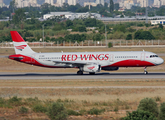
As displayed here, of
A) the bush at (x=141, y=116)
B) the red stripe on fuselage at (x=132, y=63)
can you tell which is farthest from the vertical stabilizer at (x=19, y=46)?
the bush at (x=141, y=116)

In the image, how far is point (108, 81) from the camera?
4403cm

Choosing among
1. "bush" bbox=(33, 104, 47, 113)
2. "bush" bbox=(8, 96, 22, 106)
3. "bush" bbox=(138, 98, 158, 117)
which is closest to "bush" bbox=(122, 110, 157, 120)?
"bush" bbox=(138, 98, 158, 117)

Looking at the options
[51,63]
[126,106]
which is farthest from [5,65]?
[126,106]

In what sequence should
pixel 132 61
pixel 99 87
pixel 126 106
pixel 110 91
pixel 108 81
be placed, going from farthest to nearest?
1. pixel 132 61
2. pixel 108 81
3. pixel 99 87
4. pixel 110 91
5. pixel 126 106

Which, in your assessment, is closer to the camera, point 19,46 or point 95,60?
point 95,60

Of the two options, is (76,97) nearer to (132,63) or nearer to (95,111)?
(95,111)

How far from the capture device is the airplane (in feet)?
167

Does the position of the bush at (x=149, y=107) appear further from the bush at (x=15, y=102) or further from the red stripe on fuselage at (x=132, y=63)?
the red stripe on fuselage at (x=132, y=63)

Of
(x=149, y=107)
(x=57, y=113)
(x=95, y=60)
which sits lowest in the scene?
(x=57, y=113)

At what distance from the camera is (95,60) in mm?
51781

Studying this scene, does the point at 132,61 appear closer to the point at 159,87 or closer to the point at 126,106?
the point at 159,87

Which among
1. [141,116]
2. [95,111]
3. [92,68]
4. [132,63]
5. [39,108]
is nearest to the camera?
[141,116]

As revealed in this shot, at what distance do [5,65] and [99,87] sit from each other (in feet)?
129

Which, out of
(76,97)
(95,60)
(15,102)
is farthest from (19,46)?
(15,102)
